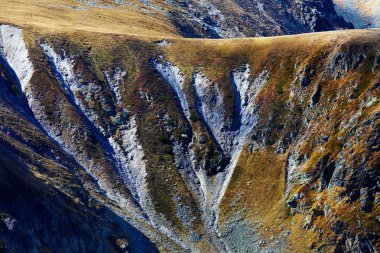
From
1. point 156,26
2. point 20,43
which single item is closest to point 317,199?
point 20,43

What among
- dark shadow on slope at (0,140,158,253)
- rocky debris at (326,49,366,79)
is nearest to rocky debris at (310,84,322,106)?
rocky debris at (326,49,366,79)

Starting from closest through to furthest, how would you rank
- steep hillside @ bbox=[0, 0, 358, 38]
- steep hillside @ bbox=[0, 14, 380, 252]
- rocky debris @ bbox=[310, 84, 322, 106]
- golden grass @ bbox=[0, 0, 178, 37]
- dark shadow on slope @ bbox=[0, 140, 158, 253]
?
dark shadow on slope @ bbox=[0, 140, 158, 253]
steep hillside @ bbox=[0, 14, 380, 252]
rocky debris @ bbox=[310, 84, 322, 106]
golden grass @ bbox=[0, 0, 178, 37]
steep hillside @ bbox=[0, 0, 358, 38]

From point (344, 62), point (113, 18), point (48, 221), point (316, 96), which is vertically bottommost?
point (48, 221)

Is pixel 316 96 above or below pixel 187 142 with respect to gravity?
above

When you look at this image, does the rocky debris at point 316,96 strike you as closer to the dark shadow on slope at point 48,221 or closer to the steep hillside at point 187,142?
the steep hillside at point 187,142

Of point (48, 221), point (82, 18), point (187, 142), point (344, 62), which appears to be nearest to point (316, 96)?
point (344, 62)

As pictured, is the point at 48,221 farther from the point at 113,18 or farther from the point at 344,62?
the point at 113,18

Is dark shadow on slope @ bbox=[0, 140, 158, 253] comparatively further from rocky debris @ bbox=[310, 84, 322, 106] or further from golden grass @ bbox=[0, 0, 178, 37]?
golden grass @ bbox=[0, 0, 178, 37]

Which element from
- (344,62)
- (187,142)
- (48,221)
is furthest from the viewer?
(187,142)

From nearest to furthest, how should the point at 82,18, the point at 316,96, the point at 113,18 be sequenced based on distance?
the point at 316,96, the point at 82,18, the point at 113,18
